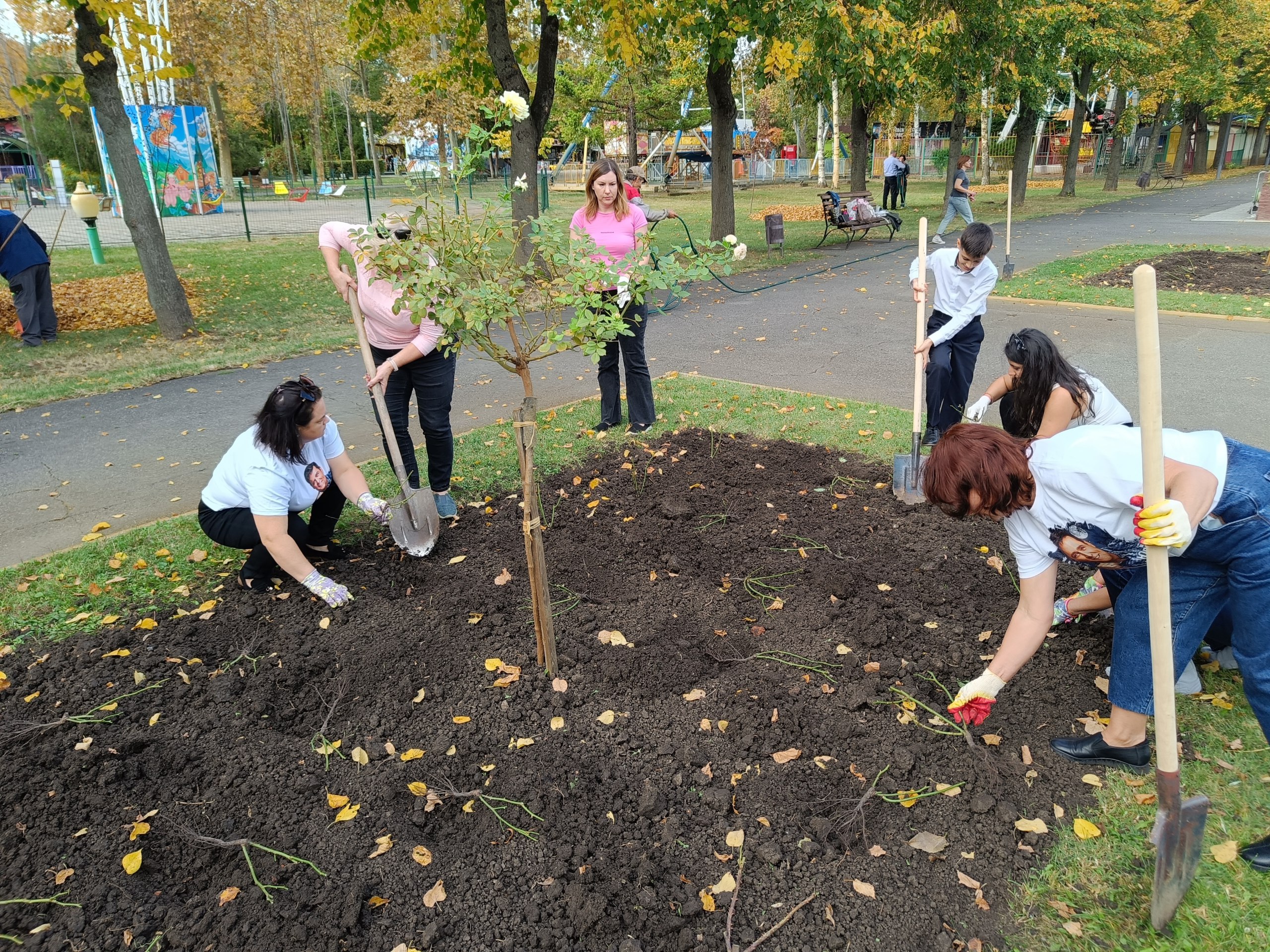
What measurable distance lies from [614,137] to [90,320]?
31.1 metres

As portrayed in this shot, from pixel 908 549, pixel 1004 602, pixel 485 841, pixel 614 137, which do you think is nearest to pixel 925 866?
pixel 485 841

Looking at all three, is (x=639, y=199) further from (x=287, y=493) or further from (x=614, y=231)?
(x=287, y=493)

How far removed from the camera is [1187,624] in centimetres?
242

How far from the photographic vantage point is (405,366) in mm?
4250

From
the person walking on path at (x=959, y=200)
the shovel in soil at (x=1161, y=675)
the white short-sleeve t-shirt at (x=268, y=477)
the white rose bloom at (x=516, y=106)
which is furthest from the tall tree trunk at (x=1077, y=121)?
the shovel in soil at (x=1161, y=675)

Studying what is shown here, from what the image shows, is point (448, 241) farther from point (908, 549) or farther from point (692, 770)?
point (908, 549)

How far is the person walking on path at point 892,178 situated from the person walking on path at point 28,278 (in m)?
19.1

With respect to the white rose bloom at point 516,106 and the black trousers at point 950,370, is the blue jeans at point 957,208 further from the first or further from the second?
the white rose bloom at point 516,106

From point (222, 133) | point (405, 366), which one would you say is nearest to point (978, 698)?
point (405, 366)

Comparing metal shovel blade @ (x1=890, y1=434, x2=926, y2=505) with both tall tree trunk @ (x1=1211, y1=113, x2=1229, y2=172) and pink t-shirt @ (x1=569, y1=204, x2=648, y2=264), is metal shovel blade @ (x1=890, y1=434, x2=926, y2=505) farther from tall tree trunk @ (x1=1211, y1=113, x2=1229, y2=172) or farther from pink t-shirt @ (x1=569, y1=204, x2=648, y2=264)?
tall tree trunk @ (x1=1211, y1=113, x2=1229, y2=172)

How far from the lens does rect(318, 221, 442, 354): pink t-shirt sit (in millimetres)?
3850

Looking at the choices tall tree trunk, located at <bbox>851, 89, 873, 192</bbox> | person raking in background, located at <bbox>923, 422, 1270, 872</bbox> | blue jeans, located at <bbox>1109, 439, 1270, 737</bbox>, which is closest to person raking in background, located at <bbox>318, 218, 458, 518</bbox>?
person raking in background, located at <bbox>923, 422, 1270, 872</bbox>

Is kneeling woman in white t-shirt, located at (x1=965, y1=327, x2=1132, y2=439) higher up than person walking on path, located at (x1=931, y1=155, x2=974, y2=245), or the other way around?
person walking on path, located at (x1=931, y1=155, x2=974, y2=245)

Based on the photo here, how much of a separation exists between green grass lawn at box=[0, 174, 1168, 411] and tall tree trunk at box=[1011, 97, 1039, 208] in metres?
0.82
